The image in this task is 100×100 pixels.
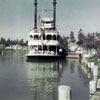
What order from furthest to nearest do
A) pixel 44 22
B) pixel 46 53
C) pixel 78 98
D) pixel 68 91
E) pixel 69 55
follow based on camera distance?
pixel 69 55
pixel 44 22
pixel 46 53
pixel 78 98
pixel 68 91

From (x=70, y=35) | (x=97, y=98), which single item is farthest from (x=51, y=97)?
(x=70, y=35)

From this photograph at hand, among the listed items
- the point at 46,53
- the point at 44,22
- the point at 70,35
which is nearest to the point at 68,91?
the point at 46,53

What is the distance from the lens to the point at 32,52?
74.8 meters

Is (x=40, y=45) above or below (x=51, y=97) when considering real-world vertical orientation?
above

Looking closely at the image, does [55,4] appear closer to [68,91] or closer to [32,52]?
[32,52]

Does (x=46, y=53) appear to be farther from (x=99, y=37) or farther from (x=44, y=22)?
(x=99, y=37)

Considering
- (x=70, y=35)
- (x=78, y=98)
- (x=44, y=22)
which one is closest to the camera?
(x=78, y=98)

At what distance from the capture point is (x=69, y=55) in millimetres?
104688

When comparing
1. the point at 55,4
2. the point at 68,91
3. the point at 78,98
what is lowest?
the point at 78,98

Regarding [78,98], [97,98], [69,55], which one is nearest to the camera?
[97,98]

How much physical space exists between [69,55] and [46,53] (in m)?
30.9

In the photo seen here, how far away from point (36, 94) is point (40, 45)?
54801 millimetres

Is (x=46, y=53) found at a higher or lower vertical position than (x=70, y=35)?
lower

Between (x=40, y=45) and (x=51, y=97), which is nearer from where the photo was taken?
(x=51, y=97)
